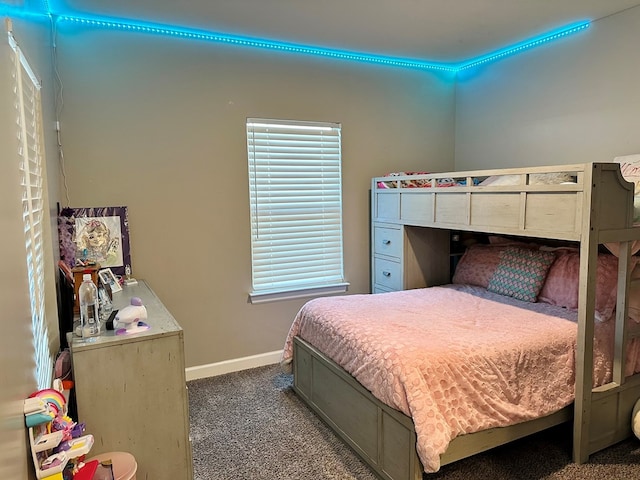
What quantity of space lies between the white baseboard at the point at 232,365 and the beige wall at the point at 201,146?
47mm

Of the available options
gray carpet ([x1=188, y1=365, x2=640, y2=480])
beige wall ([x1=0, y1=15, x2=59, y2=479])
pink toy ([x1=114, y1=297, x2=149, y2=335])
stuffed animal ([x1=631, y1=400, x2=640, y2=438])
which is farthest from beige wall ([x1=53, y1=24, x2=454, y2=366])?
stuffed animal ([x1=631, y1=400, x2=640, y2=438])

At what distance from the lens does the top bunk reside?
2059mm

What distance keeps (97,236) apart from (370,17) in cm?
231

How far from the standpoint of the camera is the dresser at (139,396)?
1.67m

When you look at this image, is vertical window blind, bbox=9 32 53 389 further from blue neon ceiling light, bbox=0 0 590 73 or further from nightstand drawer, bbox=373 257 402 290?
nightstand drawer, bbox=373 257 402 290

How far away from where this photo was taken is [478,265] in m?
3.43

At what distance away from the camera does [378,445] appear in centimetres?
214

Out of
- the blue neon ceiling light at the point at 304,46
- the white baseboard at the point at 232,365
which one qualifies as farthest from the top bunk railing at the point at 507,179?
the white baseboard at the point at 232,365

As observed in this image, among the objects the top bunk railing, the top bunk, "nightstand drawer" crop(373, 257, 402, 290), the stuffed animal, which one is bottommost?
the stuffed animal

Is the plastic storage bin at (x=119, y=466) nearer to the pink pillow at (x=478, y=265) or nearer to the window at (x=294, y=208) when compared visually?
the window at (x=294, y=208)

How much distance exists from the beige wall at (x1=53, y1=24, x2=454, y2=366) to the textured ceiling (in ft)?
0.83

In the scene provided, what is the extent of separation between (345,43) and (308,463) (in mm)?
2893

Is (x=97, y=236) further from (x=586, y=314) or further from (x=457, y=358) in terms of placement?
(x=586, y=314)

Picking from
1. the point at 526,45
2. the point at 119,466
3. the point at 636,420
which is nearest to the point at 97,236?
the point at 119,466
